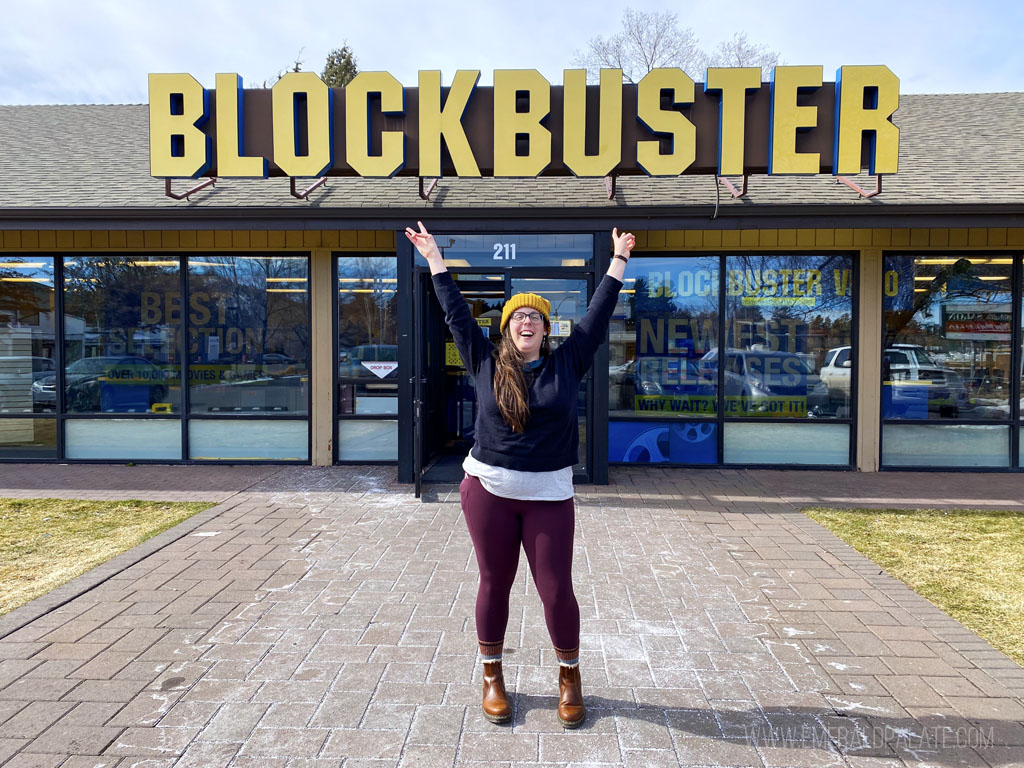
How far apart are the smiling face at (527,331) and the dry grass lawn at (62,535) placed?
3708mm

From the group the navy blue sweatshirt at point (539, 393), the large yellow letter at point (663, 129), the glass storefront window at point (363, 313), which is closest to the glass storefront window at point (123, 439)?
the glass storefront window at point (363, 313)

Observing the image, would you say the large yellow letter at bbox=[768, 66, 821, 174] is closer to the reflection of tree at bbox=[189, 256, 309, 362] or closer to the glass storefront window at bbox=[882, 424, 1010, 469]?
the glass storefront window at bbox=[882, 424, 1010, 469]

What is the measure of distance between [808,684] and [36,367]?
32.4ft

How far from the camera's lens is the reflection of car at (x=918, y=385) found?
8.63 metres

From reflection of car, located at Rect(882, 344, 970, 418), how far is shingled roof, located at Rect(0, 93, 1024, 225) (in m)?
2.04

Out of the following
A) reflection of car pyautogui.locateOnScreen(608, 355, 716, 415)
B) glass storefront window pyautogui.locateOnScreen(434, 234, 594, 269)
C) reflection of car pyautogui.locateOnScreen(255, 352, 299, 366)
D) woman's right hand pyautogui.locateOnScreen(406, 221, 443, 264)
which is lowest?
reflection of car pyautogui.locateOnScreen(608, 355, 716, 415)

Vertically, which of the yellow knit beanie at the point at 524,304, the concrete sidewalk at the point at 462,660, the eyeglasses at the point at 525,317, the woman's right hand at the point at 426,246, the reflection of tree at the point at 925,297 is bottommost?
the concrete sidewalk at the point at 462,660

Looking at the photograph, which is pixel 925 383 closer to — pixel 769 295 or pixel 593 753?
pixel 769 295

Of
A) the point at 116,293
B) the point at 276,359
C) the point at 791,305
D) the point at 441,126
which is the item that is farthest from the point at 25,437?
the point at 791,305

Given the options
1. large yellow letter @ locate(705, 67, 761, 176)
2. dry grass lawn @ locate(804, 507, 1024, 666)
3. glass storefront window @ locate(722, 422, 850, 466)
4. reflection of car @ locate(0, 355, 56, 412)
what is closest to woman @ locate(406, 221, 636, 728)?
dry grass lawn @ locate(804, 507, 1024, 666)

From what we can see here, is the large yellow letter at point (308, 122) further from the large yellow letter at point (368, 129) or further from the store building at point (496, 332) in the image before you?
the store building at point (496, 332)

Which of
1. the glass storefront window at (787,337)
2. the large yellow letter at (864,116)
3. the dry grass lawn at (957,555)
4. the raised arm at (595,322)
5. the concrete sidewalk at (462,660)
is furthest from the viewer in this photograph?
the glass storefront window at (787,337)

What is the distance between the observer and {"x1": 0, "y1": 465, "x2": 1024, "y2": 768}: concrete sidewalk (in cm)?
275

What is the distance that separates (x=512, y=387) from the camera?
2.79 m
